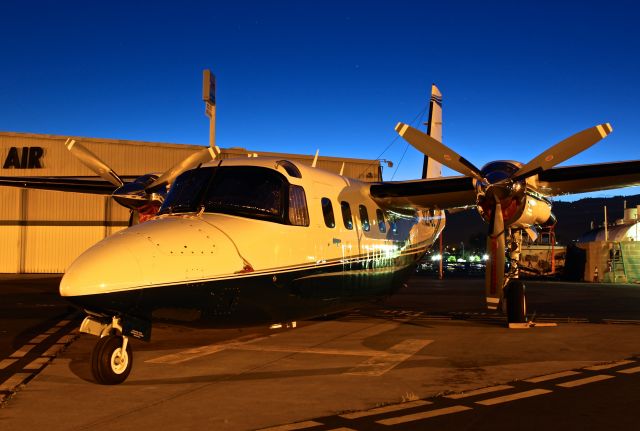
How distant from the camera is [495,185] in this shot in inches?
461

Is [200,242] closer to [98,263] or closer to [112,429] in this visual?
[98,263]

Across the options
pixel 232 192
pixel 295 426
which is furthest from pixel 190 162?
pixel 295 426

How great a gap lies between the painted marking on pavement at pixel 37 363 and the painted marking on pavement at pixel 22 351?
49 cm

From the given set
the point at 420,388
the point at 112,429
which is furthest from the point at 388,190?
the point at 112,429

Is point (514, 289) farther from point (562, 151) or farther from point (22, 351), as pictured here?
point (22, 351)

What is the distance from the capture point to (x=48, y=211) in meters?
35.8

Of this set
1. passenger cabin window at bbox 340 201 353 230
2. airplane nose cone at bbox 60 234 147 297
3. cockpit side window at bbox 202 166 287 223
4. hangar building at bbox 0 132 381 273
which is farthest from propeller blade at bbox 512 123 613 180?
hangar building at bbox 0 132 381 273

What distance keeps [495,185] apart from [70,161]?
101ft

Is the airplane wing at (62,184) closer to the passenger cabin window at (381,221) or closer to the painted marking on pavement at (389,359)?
the passenger cabin window at (381,221)

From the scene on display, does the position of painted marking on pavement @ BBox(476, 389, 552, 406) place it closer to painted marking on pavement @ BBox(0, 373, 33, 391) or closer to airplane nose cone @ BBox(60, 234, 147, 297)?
airplane nose cone @ BBox(60, 234, 147, 297)

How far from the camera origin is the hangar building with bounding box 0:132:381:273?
35594mm

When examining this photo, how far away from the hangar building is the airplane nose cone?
29376 millimetres

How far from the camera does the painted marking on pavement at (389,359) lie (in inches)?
320

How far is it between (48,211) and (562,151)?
32.0 meters
